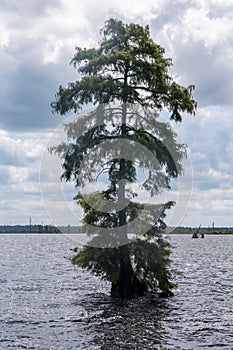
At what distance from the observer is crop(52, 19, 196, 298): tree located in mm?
34625

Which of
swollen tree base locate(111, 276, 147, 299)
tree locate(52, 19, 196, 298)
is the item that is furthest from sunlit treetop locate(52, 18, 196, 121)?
swollen tree base locate(111, 276, 147, 299)

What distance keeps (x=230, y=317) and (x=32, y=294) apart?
1704cm

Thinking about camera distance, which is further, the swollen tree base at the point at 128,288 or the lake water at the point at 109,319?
the swollen tree base at the point at 128,288

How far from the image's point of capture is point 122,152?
111 ft

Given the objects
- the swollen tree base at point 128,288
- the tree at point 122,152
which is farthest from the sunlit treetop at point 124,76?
the swollen tree base at point 128,288

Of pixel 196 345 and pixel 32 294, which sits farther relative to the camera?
pixel 32 294

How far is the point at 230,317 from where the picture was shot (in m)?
31.5

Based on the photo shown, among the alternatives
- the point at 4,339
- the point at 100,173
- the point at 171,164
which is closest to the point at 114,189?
the point at 100,173

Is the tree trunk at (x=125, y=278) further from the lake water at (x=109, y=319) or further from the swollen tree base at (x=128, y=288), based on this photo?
the lake water at (x=109, y=319)

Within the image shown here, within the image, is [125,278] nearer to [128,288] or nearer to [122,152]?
[128,288]

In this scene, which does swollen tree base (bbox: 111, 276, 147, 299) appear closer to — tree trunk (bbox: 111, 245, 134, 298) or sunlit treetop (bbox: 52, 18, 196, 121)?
tree trunk (bbox: 111, 245, 134, 298)

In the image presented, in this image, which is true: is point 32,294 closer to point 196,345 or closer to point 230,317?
point 230,317

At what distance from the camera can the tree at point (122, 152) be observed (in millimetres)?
34625

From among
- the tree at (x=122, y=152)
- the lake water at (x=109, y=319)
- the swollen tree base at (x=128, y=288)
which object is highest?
the tree at (x=122, y=152)
